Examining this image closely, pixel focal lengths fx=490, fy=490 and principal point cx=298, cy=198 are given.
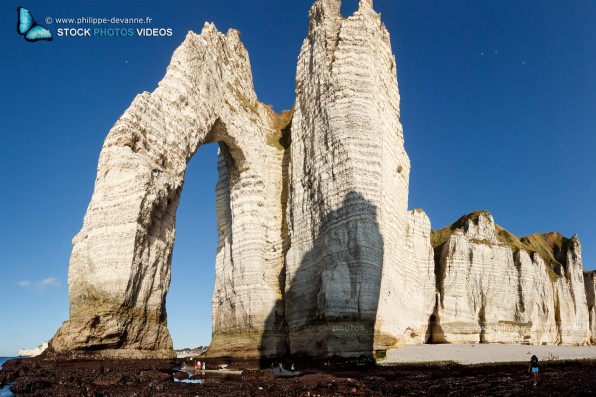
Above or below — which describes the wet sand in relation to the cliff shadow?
below

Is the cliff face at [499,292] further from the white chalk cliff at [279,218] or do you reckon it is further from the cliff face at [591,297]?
the cliff face at [591,297]

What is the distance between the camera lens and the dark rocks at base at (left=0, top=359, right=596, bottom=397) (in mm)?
11562

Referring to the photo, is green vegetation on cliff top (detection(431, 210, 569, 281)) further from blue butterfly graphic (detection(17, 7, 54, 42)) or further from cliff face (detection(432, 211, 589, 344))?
blue butterfly graphic (detection(17, 7, 54, 42))

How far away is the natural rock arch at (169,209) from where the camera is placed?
19.9m

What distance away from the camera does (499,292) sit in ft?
125

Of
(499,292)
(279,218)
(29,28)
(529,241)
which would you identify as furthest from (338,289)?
(529,241)

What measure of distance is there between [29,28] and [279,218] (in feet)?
53.2

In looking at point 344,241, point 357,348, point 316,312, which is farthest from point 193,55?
point 357,348

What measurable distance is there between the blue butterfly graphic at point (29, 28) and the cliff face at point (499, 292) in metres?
29.4

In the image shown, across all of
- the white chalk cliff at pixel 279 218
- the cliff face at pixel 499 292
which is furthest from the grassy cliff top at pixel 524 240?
the white chalk cliff at pixel 279 218

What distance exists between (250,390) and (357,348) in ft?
27.9

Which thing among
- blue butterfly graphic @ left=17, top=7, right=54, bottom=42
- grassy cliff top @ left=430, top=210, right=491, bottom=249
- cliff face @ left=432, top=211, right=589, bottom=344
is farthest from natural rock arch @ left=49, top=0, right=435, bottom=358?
grassy cliff top @ left=430, top=210, right=491, bottom=249

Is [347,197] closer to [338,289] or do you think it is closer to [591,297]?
[338,289]

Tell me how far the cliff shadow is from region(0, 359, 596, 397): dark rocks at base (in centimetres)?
269
